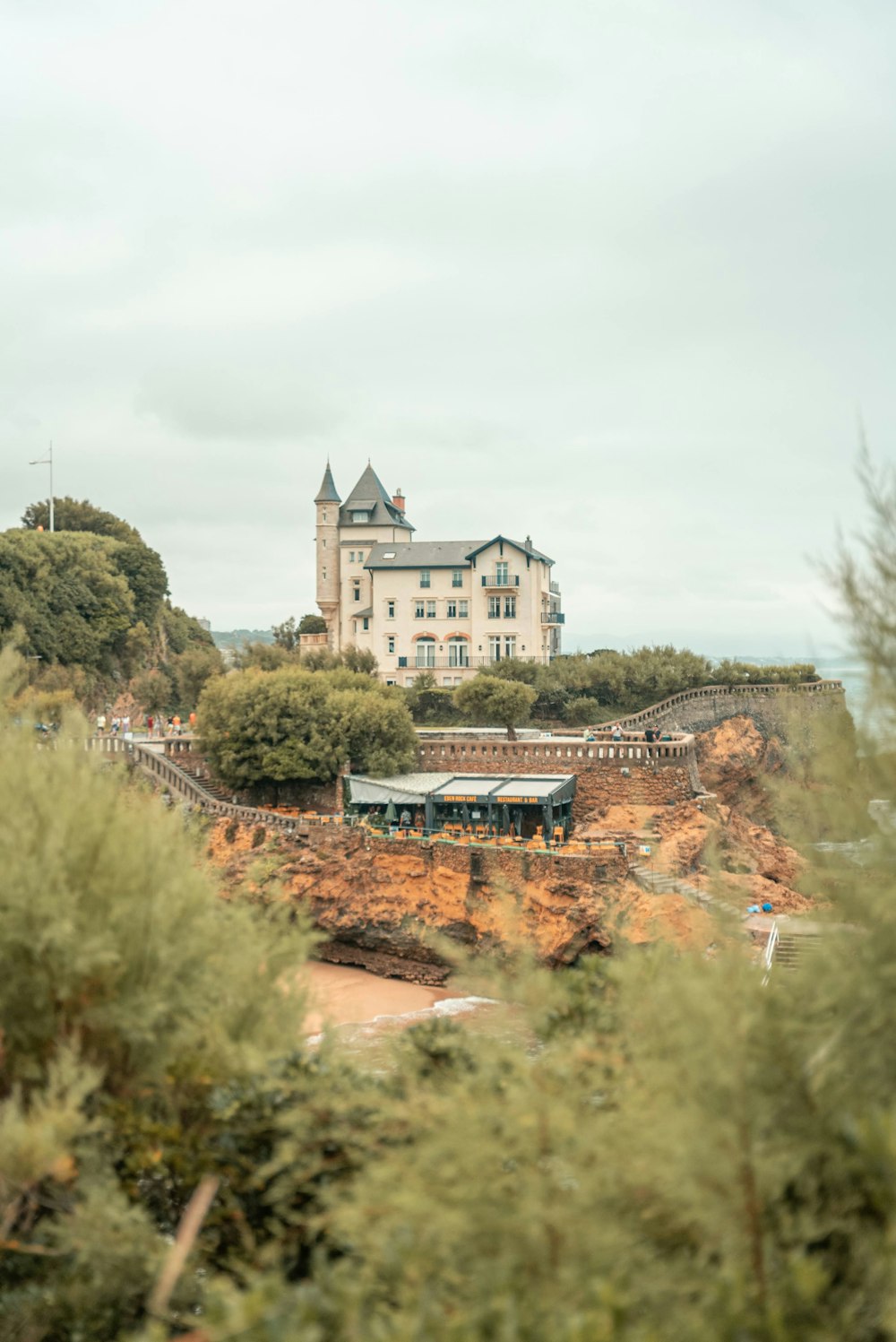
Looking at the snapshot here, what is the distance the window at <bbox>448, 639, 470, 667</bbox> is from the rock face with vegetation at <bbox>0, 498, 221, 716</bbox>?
12246 mm

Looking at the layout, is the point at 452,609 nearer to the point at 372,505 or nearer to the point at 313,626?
the point at 372,505

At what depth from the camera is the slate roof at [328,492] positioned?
216ft

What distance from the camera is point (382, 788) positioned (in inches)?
1497

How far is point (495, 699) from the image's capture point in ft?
153

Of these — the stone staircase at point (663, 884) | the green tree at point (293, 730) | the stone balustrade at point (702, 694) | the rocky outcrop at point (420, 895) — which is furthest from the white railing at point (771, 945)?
the stone balustrade at point (702, 694)

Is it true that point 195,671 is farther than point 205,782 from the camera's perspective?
Yes

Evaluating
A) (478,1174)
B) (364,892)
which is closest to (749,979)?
(478,1174)

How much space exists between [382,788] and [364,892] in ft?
17.4

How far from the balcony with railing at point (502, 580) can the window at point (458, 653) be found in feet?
11.1

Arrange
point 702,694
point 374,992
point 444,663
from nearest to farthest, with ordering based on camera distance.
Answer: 1. point 374,992
2. point 702,694
3. point 444,663

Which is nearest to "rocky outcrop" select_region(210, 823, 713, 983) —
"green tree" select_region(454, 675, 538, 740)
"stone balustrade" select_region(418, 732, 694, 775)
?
"stone balustrade" select_region(418, 732, 694, 775)

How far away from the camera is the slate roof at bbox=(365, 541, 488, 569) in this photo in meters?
60.9

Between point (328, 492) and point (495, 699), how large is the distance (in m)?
24.4

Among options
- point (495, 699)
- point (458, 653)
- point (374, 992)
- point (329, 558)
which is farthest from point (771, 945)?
point (329, 558)
